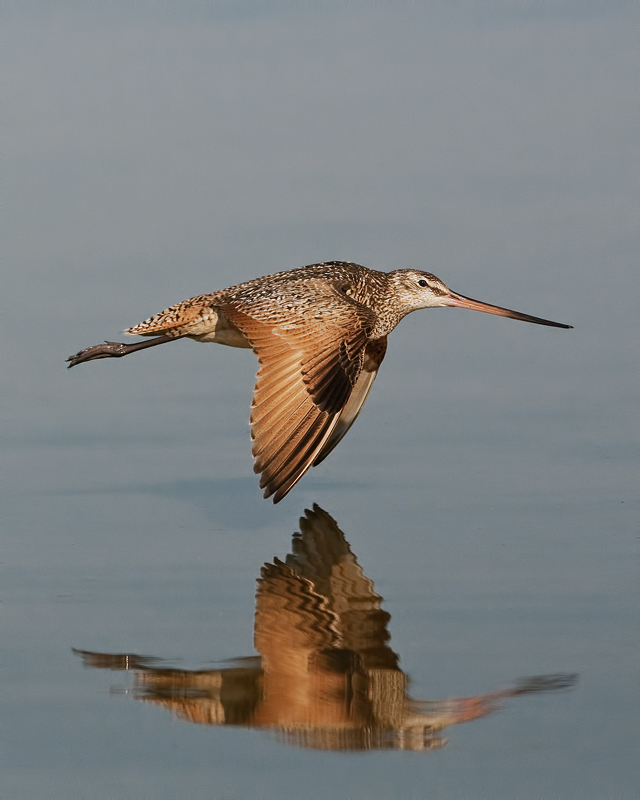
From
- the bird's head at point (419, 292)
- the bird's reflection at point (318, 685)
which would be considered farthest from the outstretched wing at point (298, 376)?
the bird's head at point (419, 292)

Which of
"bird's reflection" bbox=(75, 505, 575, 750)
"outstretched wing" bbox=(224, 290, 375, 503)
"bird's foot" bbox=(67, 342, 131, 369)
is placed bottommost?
"bird's reflection" bbox=(75, 505, 575, 750)

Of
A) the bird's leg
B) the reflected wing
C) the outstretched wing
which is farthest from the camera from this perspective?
the bird's leg

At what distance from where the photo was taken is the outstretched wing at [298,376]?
22.0ft

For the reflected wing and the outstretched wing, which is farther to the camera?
the reflected wing

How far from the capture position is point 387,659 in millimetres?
5461

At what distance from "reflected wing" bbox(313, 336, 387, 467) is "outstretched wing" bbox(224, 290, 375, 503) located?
833mm

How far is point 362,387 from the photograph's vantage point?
875cm

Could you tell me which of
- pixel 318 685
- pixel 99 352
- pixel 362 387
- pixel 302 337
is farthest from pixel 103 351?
pixel 318 685

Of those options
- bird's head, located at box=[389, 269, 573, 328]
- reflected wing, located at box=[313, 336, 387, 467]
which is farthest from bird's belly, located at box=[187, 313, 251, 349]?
bird's head, located at box=[389, 269, 573, 328]

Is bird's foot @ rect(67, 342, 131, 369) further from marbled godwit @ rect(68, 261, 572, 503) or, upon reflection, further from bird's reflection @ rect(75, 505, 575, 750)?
bird's reflection @ rect(75, 505, 575, 750)

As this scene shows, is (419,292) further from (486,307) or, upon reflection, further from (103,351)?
(103,351)

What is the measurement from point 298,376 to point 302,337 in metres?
0.36

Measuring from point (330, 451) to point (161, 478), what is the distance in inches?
45.5

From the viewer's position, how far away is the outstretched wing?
22.0 ft
